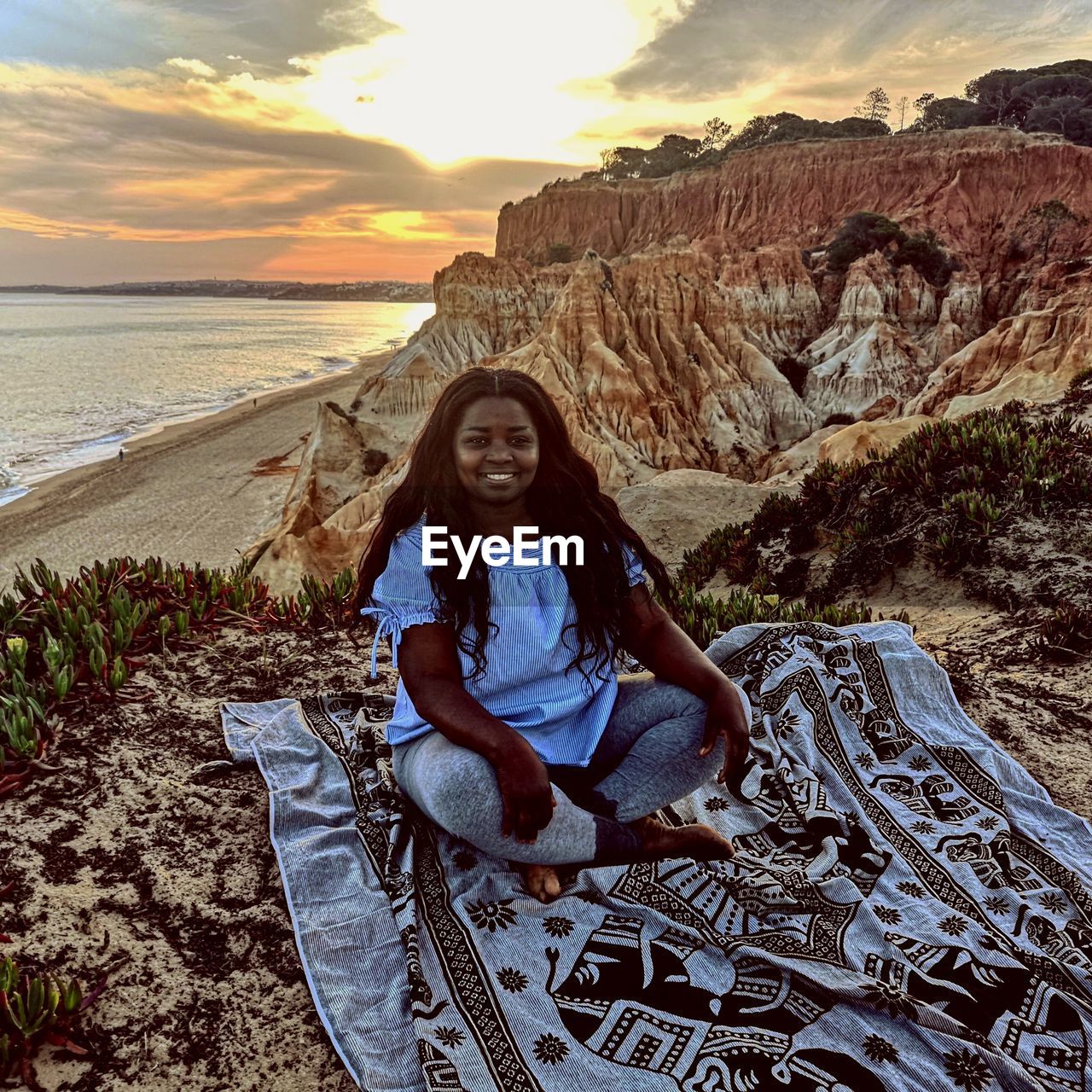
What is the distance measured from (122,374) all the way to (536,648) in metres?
67.6

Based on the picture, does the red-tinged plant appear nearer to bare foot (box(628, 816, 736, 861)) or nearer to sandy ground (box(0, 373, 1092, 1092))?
sandy ground (box(0, 373, 1092, 1092))

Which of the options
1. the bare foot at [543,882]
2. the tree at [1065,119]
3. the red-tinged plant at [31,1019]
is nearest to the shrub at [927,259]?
the tree at [1065,119]

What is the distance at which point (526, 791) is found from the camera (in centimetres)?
230

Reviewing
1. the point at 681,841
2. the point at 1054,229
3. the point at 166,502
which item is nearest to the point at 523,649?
the point at 681,841

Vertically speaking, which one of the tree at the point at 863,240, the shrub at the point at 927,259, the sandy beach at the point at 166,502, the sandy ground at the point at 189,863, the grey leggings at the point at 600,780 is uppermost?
the tree at the point at 863,240

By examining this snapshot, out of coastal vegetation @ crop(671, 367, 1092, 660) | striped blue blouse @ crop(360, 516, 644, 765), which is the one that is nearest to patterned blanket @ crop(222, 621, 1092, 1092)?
striped blue blouse @ crop(360, 516, 644, 765)

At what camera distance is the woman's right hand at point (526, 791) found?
7.56 ft

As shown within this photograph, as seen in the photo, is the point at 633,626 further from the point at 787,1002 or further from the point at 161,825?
the point at 161,825

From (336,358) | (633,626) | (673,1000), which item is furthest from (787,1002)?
(336,358)

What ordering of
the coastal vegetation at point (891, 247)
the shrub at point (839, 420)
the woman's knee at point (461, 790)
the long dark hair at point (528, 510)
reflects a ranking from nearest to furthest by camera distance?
the woman's knee at point (461, 790)
the long dark hair at point (528, 510)
the shrub at point (839, 420)
the coastal vegetation at point (891, 247)

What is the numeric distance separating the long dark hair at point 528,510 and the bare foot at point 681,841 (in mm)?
585

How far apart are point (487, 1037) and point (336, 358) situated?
83580 mm

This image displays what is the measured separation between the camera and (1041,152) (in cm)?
4991

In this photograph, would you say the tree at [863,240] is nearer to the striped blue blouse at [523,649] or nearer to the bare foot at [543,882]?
the striped blue blouse at [523,649]
